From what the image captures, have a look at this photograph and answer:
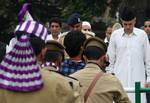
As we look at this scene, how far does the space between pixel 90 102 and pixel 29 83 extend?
1.05m

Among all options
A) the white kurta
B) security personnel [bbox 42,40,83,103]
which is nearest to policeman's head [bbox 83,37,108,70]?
security personnel [bbox 42,40,83,103]

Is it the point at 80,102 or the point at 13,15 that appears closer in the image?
the point at 80,102

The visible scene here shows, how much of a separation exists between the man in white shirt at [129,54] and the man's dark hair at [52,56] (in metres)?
4.11

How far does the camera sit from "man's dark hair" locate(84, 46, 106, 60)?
5949 millimetres

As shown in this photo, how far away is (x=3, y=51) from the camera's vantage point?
847 centimetres

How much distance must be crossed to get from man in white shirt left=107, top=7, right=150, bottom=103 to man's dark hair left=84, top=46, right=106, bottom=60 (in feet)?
12.6

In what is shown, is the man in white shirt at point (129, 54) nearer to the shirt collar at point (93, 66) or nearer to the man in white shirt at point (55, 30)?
the man in white shirt at point (55, 30)

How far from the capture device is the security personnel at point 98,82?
5859 millimetres

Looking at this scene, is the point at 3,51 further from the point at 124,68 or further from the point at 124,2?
the point at 124,2

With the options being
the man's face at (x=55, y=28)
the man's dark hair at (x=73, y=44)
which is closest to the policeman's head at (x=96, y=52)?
the man's dark hair at (x=73, y=44)

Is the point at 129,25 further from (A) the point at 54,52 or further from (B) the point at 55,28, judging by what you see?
(A) the point at 54,52

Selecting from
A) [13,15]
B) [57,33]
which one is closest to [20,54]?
[57,33]

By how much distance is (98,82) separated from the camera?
19.3 feet

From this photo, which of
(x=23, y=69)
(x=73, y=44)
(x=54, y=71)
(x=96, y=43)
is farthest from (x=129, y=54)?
(x=23, y=69)
